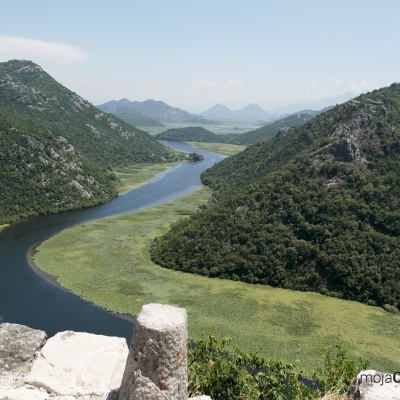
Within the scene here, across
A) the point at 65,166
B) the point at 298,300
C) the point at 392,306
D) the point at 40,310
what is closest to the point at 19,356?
the point at 40,310

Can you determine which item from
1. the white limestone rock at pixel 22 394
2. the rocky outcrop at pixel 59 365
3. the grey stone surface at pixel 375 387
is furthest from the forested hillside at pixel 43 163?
the grey stone surface at pixel 375 387

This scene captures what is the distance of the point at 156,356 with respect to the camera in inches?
449

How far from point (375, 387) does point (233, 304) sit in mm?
42184

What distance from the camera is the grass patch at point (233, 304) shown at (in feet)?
146

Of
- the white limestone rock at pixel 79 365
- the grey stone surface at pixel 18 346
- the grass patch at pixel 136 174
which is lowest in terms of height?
the grass patch at pixel 136 174

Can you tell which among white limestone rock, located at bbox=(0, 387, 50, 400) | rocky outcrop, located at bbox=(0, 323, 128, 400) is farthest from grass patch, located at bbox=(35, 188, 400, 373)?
white limestone rock, located at bbox=(0, 387, 50, 400)

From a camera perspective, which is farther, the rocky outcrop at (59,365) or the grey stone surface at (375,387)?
the rocky outcrop at (59,365)

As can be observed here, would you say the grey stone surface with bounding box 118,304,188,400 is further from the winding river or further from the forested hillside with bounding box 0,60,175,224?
the forested hillside with bounding box 0,60,175,224

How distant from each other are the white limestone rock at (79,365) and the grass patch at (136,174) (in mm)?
114717

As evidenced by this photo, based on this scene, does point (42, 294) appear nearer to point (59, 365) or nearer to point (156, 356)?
point (59, 365)

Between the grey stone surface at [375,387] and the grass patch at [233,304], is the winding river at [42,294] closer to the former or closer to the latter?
the grass patch at [233,304]

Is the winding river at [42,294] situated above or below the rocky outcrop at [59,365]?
below

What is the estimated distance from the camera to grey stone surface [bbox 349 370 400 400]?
12250 mm

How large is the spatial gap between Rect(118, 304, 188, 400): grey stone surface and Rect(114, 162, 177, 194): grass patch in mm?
120037
